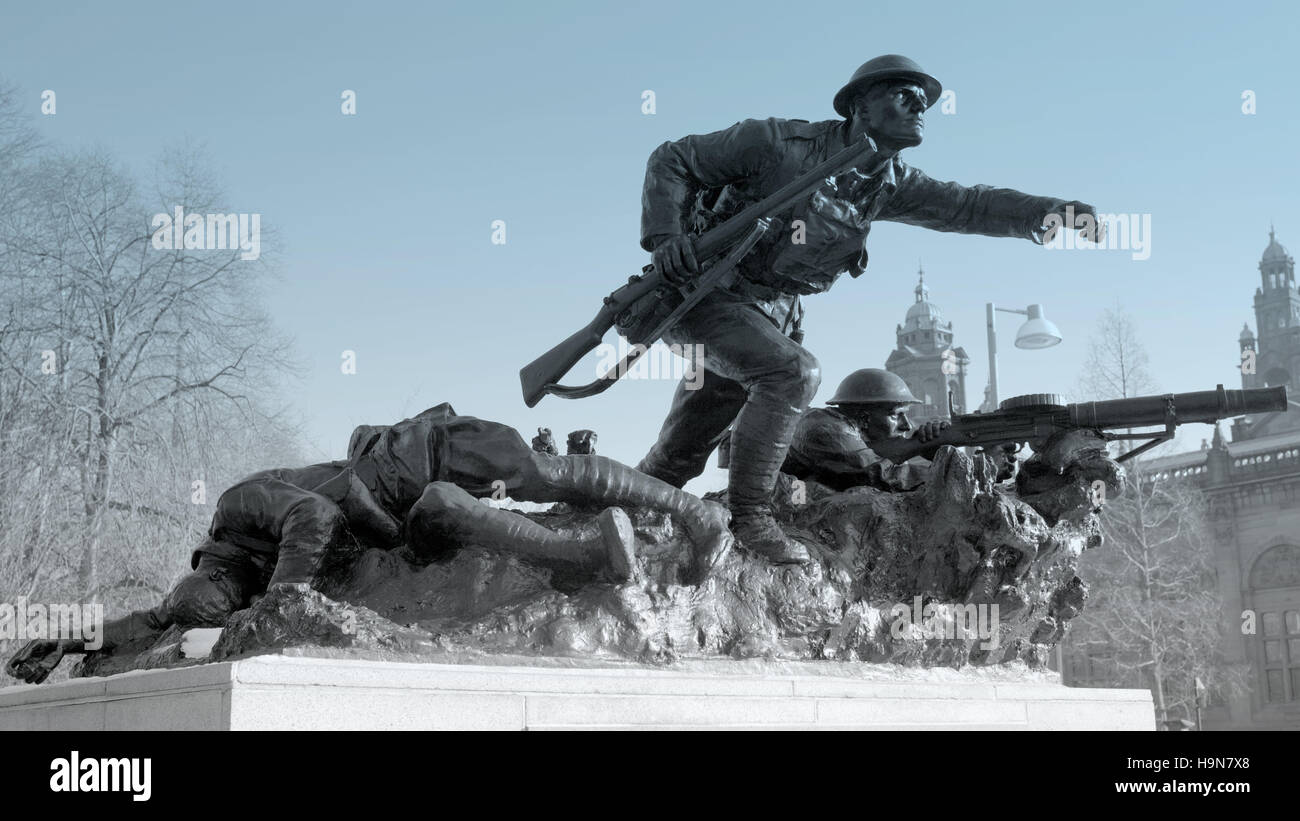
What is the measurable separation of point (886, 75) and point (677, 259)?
4.26 ft

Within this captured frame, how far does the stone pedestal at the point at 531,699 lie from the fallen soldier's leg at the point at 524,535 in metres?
0.41

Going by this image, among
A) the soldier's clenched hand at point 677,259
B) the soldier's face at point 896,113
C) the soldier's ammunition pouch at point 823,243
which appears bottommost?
the soldier's clenched hand at point 677,259

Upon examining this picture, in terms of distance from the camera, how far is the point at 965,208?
6195mm

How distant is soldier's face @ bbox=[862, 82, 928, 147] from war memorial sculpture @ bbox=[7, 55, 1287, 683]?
0.01m

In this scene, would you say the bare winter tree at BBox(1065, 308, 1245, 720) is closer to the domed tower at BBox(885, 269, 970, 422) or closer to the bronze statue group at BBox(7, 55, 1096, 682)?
the domed tower at BBox(885, 269, 970, 422)

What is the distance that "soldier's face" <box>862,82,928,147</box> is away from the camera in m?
5.52

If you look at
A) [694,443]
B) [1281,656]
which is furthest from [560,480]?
[1281,656]

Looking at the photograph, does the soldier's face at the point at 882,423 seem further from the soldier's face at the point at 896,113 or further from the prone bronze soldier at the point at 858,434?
the soldier's face at the point at 896,113

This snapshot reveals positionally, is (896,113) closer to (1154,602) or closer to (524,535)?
(524,535)

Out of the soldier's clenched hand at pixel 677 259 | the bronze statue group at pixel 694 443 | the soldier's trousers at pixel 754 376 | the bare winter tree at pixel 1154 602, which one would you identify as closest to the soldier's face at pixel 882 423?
the bronze statue group at pixel 694 443

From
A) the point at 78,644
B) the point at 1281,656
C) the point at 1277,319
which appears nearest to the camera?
the point at 78,644

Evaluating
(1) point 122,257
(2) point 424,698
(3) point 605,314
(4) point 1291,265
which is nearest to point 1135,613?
(1) point 122,257

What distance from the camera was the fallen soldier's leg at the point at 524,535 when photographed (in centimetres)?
461

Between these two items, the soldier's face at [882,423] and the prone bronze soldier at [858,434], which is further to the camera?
the soldier's face at [882,423]
